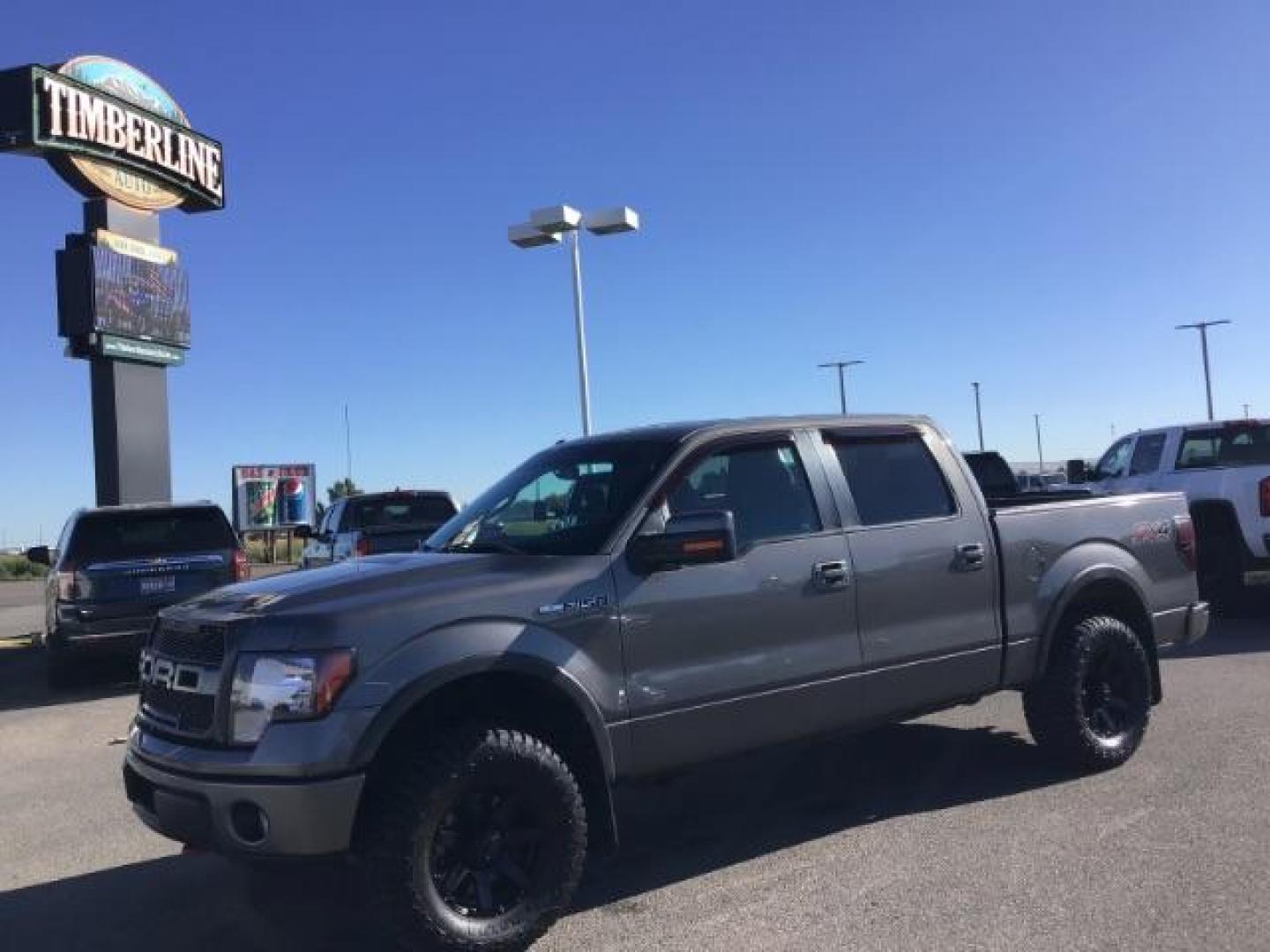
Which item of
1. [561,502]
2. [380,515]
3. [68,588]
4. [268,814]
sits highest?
[380,515]

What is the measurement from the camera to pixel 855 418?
18.6 feet

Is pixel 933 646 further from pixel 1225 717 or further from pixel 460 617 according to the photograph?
pixel 1225 717

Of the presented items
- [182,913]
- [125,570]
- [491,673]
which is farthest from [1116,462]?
[182,913]

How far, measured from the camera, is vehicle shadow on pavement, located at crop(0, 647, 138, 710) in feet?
35.2

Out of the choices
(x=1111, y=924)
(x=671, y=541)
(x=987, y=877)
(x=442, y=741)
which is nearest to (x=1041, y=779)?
(x=987, y=877)

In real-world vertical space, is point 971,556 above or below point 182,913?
above

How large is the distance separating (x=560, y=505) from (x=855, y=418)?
5.31 feet

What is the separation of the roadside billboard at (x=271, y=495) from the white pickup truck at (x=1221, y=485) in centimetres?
2986

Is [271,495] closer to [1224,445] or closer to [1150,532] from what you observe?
[1224,445]

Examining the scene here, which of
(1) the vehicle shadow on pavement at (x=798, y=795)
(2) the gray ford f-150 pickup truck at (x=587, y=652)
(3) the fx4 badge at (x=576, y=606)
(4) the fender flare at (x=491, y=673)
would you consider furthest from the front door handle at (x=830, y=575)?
(4) the fender flare at (x=491, y=673)

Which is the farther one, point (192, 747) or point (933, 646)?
point (933, 646)

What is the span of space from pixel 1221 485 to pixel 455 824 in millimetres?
9846

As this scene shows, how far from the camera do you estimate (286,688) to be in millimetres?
3809

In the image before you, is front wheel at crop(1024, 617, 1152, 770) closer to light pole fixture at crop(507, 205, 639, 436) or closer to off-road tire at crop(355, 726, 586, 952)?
off-road tire at crop(355, 726, 586, 952)
